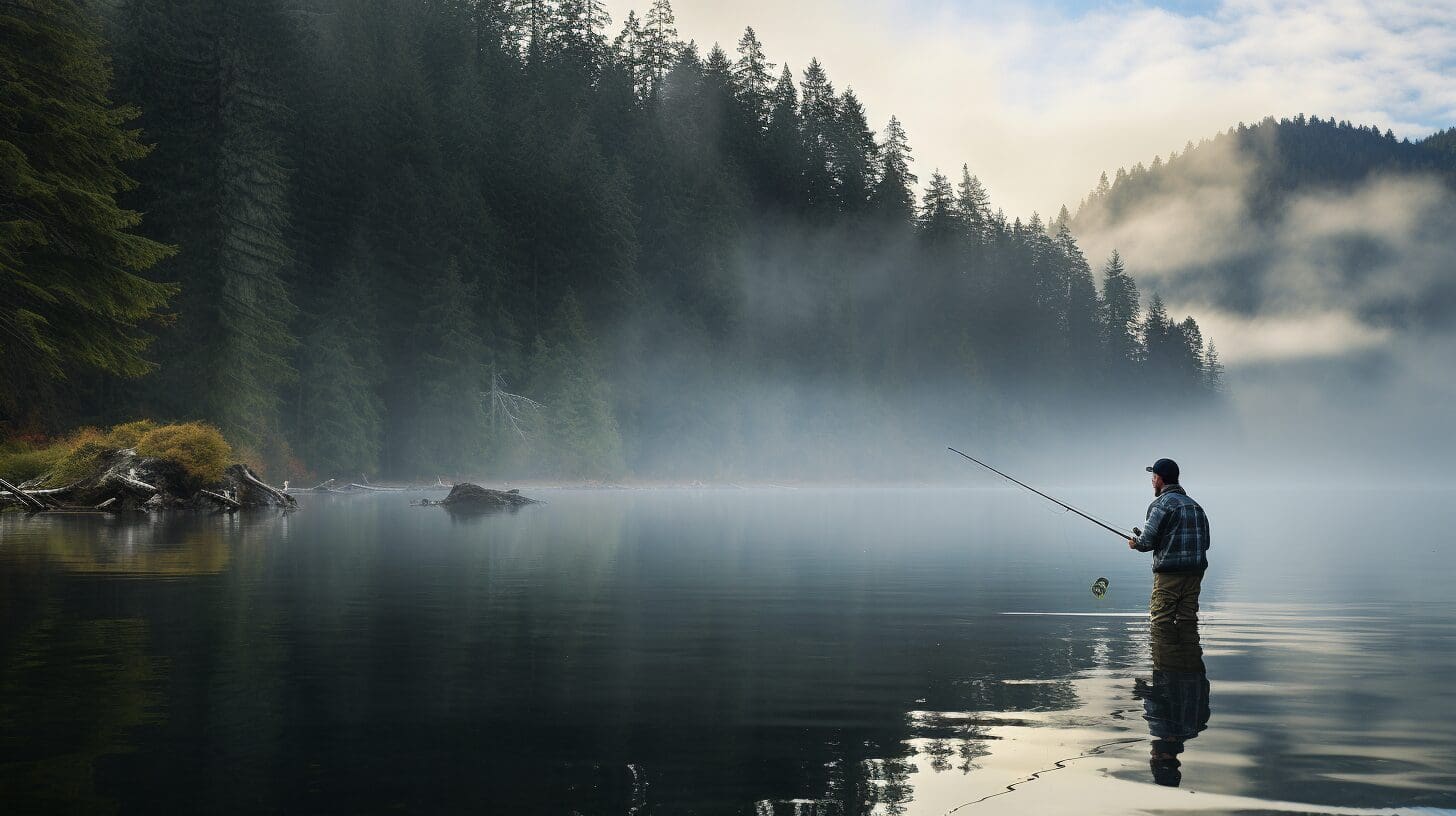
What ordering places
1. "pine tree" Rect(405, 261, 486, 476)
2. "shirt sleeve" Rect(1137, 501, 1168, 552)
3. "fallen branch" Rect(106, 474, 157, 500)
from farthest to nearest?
1. "pine tree" Rect(405, 261, 486, 476)
2. "fallen branch" Rect(106, 474, 157, 500)
3. "shirt sleeve" Rect(1137, 501, 1168, 552)

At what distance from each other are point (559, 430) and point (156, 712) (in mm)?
76133

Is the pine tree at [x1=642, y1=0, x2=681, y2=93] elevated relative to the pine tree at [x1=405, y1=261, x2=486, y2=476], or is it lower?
elevated

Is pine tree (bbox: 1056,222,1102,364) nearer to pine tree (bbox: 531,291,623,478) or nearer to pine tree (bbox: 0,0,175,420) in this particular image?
pine tree (bbox: 531,291,623,478)

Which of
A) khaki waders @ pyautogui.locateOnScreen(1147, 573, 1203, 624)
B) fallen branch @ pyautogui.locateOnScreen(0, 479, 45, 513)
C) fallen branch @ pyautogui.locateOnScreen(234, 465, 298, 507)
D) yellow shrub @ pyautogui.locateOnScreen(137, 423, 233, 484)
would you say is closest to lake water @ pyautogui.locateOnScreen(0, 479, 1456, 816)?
khaki waders @ pyautogui.locateOnScreen(1147, 573, 1203, 624)

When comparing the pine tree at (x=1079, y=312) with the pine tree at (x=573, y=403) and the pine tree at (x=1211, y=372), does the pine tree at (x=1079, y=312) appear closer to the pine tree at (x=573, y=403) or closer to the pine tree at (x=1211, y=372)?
the pine tree at (x=1211, y=372)

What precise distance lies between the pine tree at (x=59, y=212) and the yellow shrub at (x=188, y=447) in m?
7.21

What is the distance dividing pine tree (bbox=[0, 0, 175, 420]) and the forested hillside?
422mm

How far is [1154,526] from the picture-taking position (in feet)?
45.3

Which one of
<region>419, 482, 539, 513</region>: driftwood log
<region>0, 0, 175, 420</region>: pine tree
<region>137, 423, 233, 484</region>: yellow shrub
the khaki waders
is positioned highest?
<region>0, 0, 175, 420</region>: pine tree

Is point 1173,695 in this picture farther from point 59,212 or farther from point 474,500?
point 474,500

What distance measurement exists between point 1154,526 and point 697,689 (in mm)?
5934

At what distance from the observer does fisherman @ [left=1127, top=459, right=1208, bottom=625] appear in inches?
538

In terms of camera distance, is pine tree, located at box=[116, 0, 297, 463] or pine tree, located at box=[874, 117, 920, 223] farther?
pine tree, located at box=[874, 117, 920, 223]

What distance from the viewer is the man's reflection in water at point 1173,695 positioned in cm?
863
